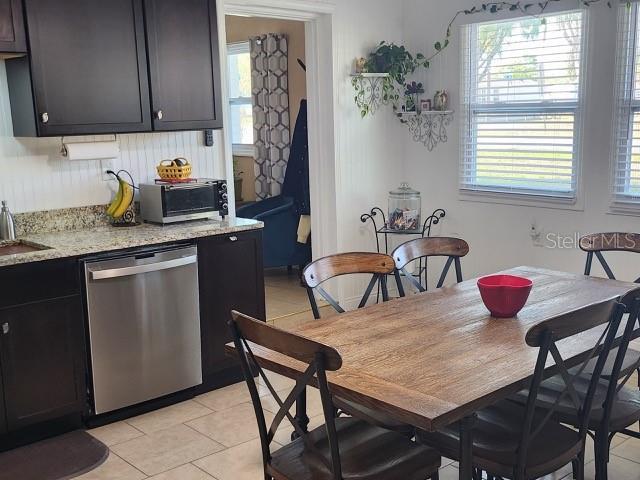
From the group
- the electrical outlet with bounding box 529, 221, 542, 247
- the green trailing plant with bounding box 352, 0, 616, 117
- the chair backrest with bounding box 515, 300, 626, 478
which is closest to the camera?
the chair backrest with bounding box 515, 300, 626, 478

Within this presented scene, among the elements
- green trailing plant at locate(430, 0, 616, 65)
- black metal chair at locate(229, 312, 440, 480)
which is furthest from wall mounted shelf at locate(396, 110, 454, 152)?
black metal chair at locate(229, 312, 440, 480)

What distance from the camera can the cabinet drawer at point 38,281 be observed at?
10.9 ft

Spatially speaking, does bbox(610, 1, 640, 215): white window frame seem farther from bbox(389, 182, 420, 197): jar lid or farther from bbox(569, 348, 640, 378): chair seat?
bbox(569, 348, 640, 378): chair seat

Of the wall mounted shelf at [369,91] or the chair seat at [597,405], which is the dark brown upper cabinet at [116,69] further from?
the chair seat at [597,405]

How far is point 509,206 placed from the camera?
203 inches

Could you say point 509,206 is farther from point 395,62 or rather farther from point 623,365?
point 623,365

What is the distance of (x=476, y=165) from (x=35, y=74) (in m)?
3.11

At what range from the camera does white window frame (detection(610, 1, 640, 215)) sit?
14.2 feet

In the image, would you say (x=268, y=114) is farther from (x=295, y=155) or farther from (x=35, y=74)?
(x=35, y=74)

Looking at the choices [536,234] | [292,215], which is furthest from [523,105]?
[292,215]

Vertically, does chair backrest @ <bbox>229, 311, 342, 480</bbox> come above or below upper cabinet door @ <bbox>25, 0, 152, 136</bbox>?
below

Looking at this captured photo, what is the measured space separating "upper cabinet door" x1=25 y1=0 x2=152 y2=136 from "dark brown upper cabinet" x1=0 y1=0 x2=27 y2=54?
0.13 ft

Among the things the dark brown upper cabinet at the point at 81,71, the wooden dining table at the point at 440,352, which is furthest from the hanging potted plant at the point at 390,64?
the wooden dining table at the point at 440,352

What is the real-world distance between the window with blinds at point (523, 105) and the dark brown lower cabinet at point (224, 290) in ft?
6.51
